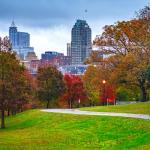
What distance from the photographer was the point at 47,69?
8356 cm

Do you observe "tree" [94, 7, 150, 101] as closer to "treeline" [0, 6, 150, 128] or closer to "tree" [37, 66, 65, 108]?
"treeline" [0, 6, 150, 128]

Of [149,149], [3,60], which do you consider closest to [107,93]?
[3,60]

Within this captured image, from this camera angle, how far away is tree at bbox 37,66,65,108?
82.7 metres

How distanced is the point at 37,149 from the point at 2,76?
903 inches

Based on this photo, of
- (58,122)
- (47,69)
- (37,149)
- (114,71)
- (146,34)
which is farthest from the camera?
(47,69)

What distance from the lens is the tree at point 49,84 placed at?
82.7 meters

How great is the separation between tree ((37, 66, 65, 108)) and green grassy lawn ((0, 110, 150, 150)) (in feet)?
123

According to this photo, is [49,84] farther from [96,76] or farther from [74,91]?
[96,76]

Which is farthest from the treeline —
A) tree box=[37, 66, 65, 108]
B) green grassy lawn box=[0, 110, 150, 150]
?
green grassy lawn box=[0, 110, 150, 150]

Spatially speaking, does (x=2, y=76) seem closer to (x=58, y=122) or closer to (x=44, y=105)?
(x=58, y=122)

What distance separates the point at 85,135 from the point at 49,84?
48179 millimetres

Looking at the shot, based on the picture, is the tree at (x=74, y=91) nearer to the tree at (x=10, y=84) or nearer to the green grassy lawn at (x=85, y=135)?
the tree at (x=10, y=84)

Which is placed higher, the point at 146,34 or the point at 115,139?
the point at 146,34

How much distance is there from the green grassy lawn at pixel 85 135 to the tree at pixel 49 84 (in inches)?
1480
